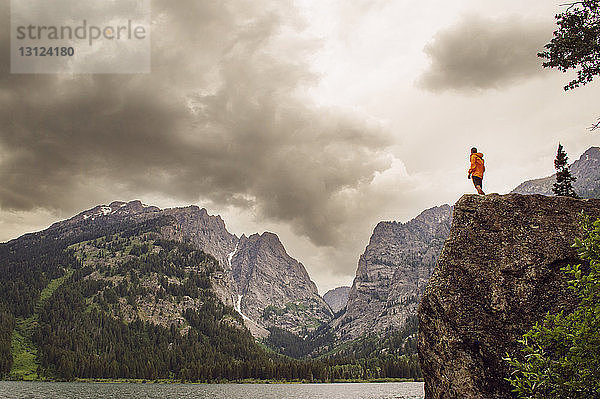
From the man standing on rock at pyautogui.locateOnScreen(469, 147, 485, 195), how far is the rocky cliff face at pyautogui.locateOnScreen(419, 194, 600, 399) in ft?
14.1

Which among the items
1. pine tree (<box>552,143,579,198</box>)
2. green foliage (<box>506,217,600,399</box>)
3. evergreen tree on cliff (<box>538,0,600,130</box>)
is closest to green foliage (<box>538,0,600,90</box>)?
evergreen tree on cliff (<box>538,0,600,130</box>)

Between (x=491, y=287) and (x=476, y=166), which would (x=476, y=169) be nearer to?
(x=476, y=166)

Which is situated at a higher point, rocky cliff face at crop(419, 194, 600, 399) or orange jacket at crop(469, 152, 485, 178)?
orange jacket at crop(469, 152, 485, 178)

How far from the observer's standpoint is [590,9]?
81.8ft

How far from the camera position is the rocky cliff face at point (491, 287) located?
19.8 metres

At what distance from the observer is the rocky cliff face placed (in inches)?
778

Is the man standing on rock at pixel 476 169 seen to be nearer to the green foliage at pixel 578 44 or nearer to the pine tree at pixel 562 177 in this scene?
the green foliage at pixel 578 44

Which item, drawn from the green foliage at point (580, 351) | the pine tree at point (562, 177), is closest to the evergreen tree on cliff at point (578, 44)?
the green foliage at point (580, 351)

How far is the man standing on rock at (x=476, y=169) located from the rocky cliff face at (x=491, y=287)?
4.31 metres

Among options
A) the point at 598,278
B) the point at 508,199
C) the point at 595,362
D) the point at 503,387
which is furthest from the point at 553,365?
the point at 508,199

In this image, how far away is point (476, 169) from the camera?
28016 millimetres

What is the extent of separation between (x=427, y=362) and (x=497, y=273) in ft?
19.7

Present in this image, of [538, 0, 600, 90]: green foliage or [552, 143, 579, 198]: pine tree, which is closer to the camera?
[538, 0, 600, 90]: green foliage

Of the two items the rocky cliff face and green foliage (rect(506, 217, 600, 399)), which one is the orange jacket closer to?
the rocky cliff face
